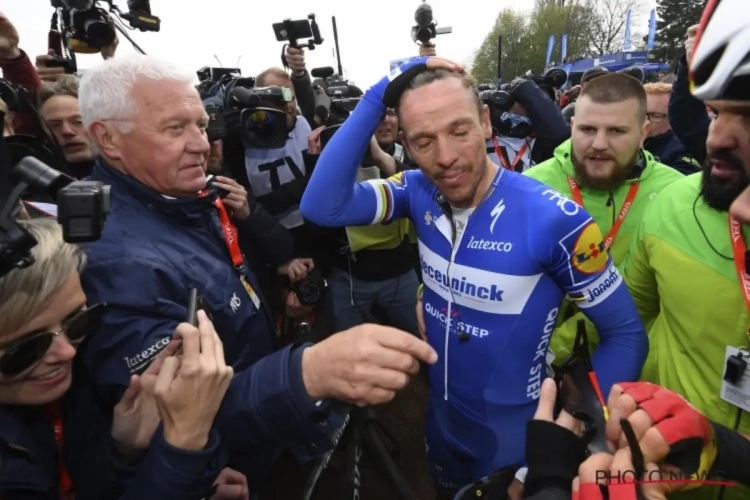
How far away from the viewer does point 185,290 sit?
5.24 ft

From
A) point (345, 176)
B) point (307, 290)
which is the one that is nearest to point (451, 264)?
point (345, 176)

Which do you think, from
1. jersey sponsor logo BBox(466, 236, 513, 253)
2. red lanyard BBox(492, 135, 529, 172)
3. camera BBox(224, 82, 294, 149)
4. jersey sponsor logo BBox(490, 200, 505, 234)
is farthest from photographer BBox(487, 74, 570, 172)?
jersey sponsor logo BBox(466, 236, 513, 253)

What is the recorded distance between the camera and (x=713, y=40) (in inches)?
41.0

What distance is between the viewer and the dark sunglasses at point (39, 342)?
3.78ft

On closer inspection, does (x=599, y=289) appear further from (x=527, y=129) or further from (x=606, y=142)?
(x=527, y=129)

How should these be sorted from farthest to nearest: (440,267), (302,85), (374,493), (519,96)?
(302,85), (519,96), (374,493), (440,267)

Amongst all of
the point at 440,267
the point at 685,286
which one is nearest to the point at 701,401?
the point at 685,286

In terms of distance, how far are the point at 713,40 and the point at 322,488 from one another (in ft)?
10.3

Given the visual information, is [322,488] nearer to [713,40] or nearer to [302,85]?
[713,40]

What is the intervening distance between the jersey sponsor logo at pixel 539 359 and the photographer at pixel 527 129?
215cm

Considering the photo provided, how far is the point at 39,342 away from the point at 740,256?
7.12 feet

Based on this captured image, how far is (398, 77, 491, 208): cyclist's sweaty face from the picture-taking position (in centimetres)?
187

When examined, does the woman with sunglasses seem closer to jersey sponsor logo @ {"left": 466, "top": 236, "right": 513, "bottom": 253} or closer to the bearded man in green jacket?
jersey sponsor logo @ {"left": 466, "top": 236, "right": 513, "bottom": 253}

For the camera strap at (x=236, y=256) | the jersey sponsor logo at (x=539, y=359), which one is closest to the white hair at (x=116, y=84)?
the camera strap at (x=236, y=256)
